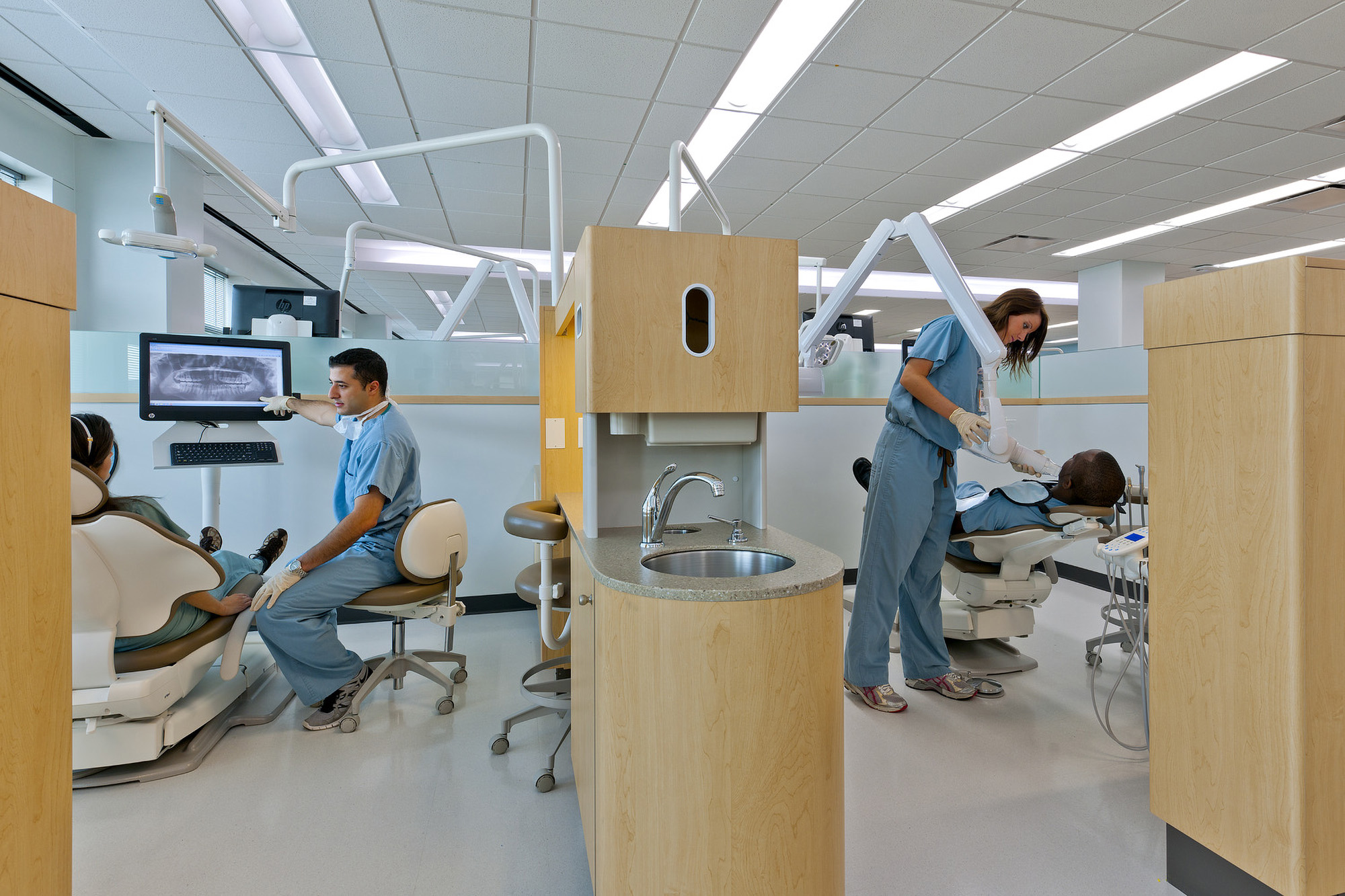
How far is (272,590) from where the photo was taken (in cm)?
221

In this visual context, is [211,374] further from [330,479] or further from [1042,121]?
[1042,121]

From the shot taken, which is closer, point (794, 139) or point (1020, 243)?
point (794, 139)

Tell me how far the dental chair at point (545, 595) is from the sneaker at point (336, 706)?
1.99 ft

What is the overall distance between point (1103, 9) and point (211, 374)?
4.14m

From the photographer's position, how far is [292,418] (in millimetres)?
3439

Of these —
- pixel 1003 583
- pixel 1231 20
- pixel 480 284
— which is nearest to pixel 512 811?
pixel 1003 583

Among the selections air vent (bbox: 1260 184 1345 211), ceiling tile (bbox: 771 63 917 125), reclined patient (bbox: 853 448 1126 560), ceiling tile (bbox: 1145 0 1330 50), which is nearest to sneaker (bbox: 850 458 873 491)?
reclined patient (bbox: 853 448 1126 560)

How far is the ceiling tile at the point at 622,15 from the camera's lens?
2648mm

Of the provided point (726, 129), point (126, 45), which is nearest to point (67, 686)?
point (126, 45)

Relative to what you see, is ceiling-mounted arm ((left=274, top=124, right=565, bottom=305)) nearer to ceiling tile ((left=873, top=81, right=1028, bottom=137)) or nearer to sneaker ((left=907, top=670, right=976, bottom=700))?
ceiling tile ((left=873, top=81, right=1028, bottom=137))

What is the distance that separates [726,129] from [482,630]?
3.18m

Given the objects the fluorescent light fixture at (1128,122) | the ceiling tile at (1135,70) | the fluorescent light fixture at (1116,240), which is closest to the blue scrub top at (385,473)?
the ceiling tile at (1135,70)

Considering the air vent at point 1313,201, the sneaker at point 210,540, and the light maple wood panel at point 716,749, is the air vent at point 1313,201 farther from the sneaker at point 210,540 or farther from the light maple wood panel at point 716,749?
the sneaker at point 210,540

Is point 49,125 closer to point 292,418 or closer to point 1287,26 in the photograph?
point 292,418
